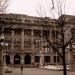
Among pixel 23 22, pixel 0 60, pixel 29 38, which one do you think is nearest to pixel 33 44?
pixel 29 38

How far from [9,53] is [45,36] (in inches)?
2473

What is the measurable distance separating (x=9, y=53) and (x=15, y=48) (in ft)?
13.2

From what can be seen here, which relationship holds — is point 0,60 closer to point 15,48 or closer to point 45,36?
point 45,36

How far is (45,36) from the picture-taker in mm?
19953

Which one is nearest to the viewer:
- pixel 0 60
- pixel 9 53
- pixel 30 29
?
pixel 0 60

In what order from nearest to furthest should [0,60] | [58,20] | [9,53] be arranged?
[58,20] → [0,60] → [9,53]

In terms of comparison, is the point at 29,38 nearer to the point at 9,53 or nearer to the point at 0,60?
the point at 9,53

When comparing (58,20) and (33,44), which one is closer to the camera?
(58,20)

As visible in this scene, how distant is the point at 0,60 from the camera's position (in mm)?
22719

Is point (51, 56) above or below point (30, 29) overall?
below

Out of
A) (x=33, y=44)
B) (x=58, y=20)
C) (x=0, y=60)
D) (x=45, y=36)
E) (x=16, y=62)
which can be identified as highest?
(x=58, y=20)

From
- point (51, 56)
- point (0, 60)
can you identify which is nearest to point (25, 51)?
point (51, 56)

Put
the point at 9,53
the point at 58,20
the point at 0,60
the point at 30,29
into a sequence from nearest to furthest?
the point at 58,20 < the point at 0,60 < the point at 9,53 < the point at 30,29

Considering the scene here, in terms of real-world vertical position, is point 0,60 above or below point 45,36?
below
